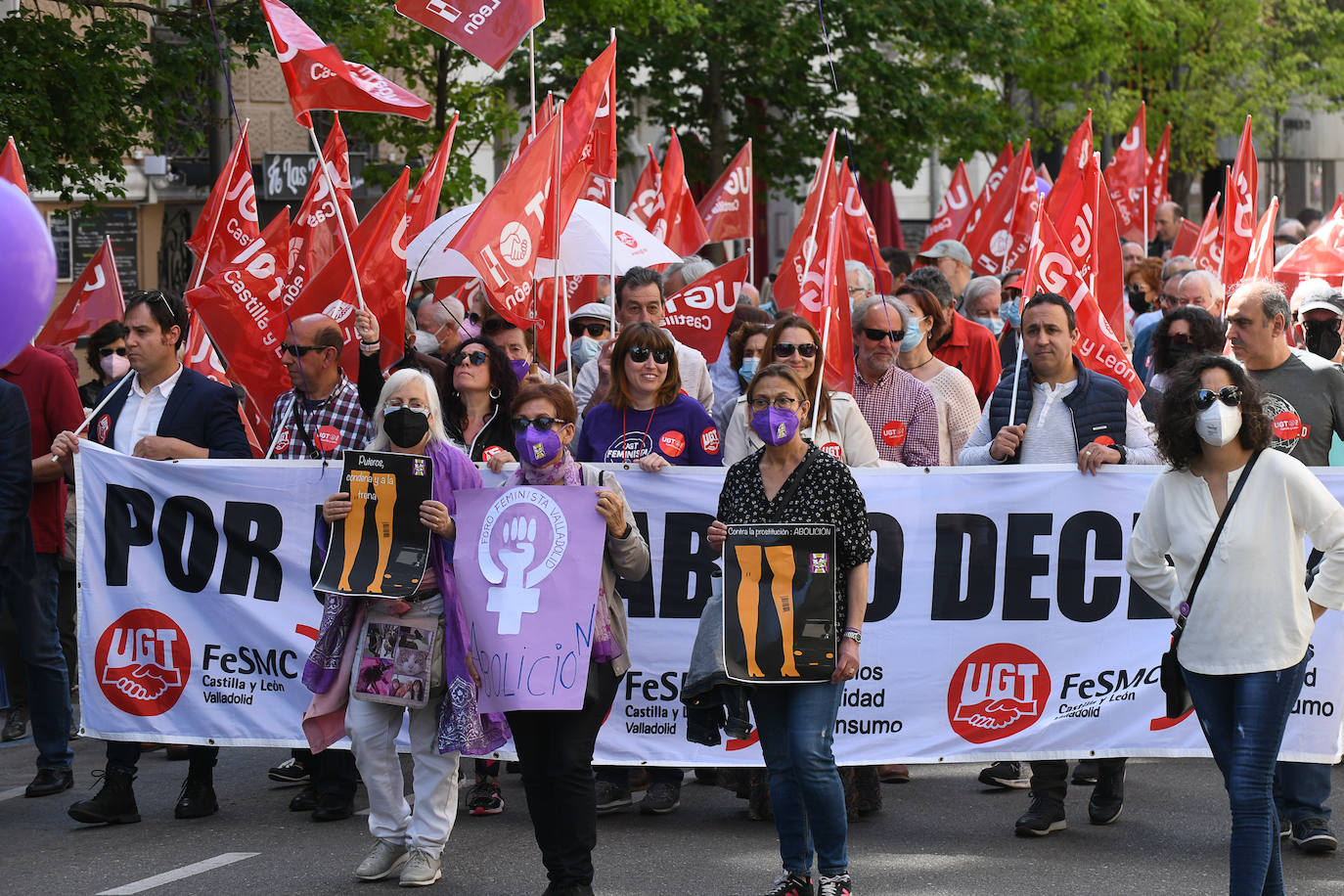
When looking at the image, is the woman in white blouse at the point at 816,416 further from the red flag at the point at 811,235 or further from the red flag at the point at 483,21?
the red flag at the point at 483,21

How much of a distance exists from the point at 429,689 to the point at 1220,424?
2763mm

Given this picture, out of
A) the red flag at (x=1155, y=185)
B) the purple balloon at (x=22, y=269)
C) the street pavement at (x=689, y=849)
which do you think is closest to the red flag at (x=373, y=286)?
the street pavement at (x=689, y=849)

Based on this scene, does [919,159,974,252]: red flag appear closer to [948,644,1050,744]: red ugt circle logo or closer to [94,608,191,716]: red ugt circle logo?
[948,644,1050,744]: red ugt circle logo

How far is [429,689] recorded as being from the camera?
6.20 meters

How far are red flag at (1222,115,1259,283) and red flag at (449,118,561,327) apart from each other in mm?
5891

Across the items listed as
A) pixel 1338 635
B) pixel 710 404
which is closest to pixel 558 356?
pixel 710 404

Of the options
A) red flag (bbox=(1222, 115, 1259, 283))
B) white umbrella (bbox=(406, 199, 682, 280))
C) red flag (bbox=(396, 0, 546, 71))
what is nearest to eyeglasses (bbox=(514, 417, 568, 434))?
red flag (bbox=(396, 0, 546, 71))

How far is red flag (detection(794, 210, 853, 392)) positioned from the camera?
7.96 meters

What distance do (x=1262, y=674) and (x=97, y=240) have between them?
1882 cm

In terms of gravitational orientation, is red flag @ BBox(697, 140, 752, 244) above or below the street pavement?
above

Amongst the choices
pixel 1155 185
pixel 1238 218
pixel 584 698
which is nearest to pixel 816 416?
pixel 584 698

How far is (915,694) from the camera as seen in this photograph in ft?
23.6

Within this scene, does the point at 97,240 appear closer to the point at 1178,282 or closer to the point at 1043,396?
the point at 1178,282

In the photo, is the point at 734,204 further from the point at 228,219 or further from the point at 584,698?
the point at 584,698
